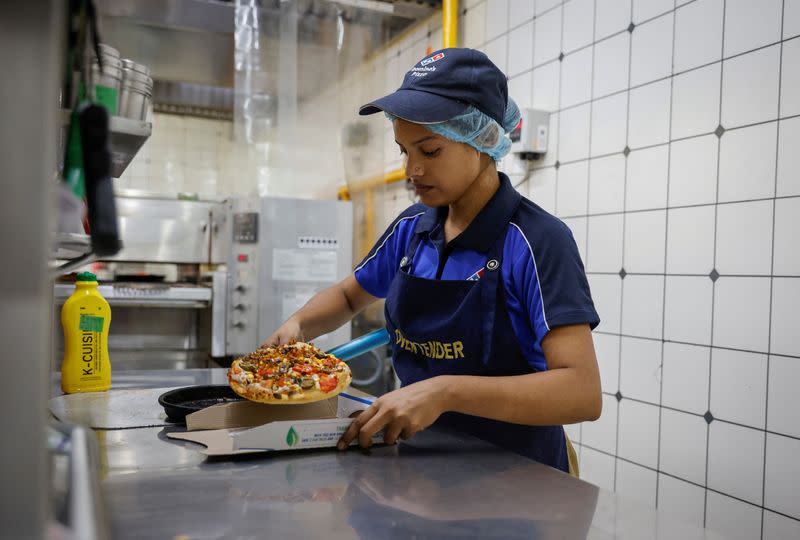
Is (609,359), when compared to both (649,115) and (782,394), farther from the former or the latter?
(649,115)

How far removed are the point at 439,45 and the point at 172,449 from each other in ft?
9.56

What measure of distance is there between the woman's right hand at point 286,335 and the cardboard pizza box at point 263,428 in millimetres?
342

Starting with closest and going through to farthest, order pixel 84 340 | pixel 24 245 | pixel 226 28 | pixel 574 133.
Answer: pixel 24 245
pixel 84 340
pixel 574 133
pixel 226 28

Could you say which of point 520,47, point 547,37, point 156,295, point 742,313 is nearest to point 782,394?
point 742,313

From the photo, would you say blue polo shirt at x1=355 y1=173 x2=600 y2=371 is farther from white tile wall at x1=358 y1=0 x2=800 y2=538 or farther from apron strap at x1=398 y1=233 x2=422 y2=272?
white tile wall at x1=358 y1=0 x2=800 y2=538

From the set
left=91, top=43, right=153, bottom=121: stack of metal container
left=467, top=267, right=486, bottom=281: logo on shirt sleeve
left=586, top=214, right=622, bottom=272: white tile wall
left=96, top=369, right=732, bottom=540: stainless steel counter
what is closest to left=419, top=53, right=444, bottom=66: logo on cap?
left=467, top=267, right=486, bottom=281: logo on shirt sleeve

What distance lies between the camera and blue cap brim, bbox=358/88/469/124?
51.7 inches

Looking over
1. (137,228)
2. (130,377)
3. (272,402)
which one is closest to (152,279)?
(137,228)

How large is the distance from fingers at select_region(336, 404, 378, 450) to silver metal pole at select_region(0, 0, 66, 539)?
80cm

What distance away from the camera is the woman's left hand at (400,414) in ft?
3.59

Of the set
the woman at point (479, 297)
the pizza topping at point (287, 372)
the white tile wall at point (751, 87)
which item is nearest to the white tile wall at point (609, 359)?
the white tile wall at point (751, 87)

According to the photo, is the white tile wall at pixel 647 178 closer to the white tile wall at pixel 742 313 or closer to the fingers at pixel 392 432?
the white tile wall at pixel 742 313

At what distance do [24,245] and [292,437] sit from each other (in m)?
0.82

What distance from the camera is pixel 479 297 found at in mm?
1338
